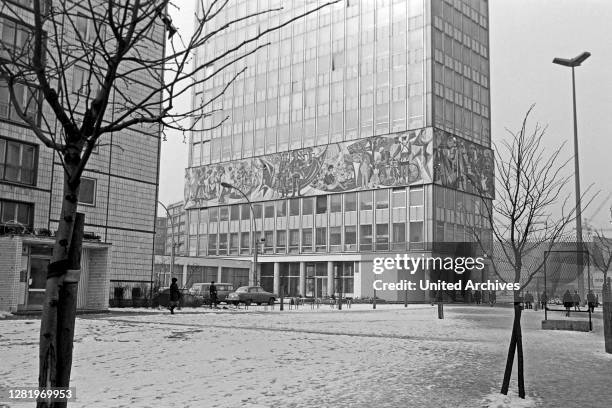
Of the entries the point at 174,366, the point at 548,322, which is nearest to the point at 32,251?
the point at 174,366

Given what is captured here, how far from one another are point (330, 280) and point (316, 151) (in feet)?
50.0

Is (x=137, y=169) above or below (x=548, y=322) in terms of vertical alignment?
above

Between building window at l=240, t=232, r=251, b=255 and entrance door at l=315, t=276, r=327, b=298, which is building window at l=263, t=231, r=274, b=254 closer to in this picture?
building window at l=240, t=232, r=251, b=255

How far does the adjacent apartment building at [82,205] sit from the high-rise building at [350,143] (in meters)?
24.8

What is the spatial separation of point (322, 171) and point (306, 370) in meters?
60.6

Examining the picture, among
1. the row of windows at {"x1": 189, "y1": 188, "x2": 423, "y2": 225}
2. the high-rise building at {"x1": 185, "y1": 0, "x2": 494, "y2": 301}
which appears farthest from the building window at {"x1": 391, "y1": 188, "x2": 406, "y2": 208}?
the high-rise building at {"x1": 185, "y1": 0, "x2": 494, "y2": 301}

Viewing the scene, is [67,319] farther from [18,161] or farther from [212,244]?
[212,244]

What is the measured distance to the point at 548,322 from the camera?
20.5 meters

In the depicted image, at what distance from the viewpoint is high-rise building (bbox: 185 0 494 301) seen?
2485 inches

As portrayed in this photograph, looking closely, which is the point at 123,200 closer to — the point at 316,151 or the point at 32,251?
the point at 32,251

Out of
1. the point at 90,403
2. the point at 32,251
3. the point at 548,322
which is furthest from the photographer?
the point at 32,251

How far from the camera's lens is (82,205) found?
31.4 meters

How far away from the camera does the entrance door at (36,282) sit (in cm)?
2541

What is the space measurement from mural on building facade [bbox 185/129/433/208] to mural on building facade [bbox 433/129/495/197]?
4.71 ft
